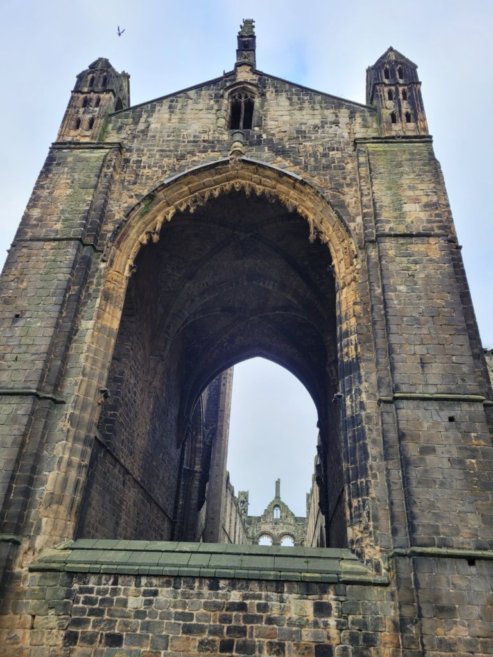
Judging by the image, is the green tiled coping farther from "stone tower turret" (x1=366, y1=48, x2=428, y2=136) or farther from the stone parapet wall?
"stone tower turret" (x1=366, y1=48, x2=428, y2=136)

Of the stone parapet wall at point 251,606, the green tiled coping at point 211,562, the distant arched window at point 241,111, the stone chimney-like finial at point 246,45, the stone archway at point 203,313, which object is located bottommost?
the stone parapet wall at point 251,606

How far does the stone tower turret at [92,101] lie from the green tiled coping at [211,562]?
8.11 metres

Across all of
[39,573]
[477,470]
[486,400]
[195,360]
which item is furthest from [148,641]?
Answer: [195,360]

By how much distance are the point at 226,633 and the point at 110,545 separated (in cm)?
194

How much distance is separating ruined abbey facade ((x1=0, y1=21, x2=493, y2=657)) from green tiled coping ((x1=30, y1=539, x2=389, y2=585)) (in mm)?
29

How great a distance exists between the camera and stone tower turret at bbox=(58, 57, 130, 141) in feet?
37.9

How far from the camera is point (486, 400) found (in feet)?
25.3

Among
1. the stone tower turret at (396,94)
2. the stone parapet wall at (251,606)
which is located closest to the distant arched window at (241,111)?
the stone tower turret at (396,94)

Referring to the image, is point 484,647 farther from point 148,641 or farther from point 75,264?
point 75,264

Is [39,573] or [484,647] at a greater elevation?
[39,573]

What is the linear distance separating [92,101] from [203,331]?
6.66 meters

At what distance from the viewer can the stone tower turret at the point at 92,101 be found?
11562mm

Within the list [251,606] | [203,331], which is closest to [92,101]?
[203,331]

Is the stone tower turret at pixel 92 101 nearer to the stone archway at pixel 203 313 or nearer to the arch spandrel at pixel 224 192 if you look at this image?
Result: the arch spandrel at pixel 224 192
